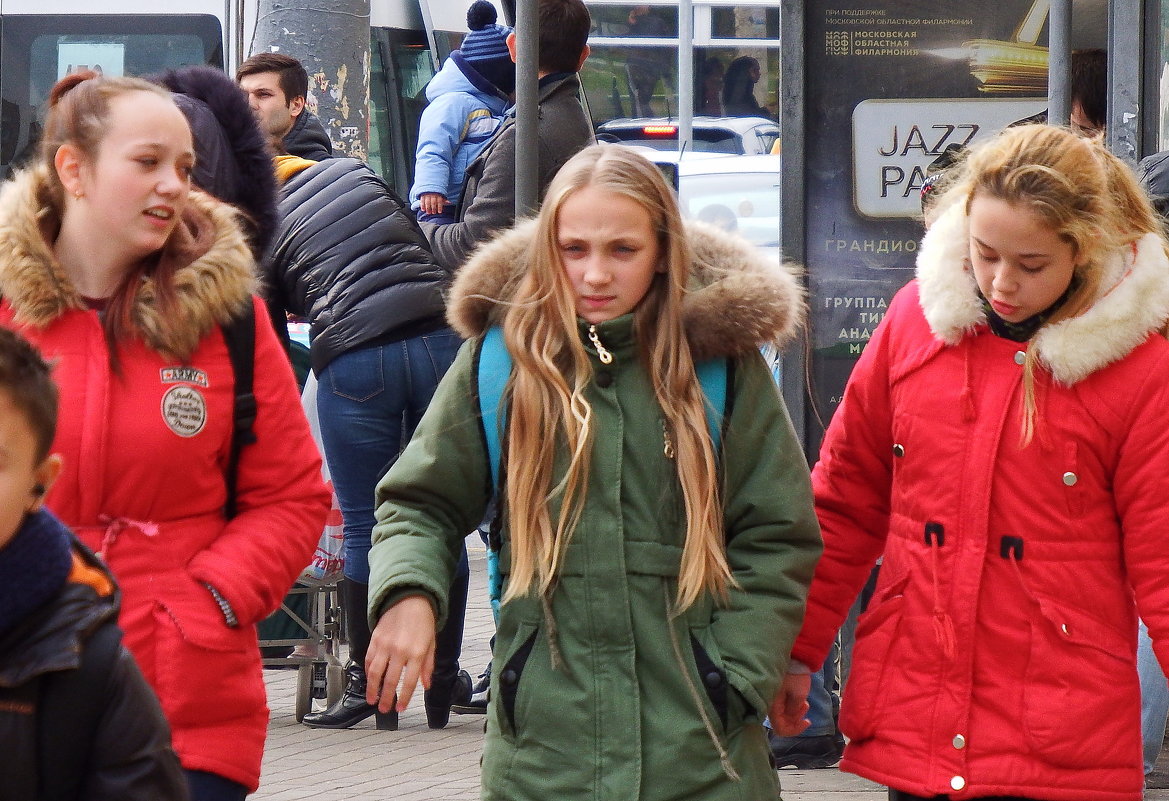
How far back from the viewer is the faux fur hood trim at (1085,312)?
131 inches

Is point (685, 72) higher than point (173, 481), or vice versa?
point (685, 72)

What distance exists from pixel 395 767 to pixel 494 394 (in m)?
2.99

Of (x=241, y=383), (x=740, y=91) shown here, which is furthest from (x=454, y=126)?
(x=740, y=91)

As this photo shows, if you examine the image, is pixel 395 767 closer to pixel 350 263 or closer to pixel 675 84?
pixel 350 263

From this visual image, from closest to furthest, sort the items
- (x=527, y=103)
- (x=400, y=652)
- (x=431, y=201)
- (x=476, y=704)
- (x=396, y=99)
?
(x=400, y=652) < (x=527, y=103) < (x=476, y=704) < (x=431, y=201) < (x=396, y=99)

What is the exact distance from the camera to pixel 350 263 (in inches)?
237

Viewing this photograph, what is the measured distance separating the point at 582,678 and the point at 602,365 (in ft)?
1.80

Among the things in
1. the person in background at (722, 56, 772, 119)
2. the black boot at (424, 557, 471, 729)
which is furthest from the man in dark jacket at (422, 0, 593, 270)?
the person in background at (722, 56, 772, 119)

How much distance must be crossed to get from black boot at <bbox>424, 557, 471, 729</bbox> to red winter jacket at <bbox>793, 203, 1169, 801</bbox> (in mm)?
2878

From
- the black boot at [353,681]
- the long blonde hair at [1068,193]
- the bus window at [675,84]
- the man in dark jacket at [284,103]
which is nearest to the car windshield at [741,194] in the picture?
the man in dark jacket at [284,103]

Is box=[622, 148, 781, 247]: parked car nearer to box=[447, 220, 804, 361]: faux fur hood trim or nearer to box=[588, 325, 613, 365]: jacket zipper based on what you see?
box=[447, 220, 804, 361]: faux fur hood trim

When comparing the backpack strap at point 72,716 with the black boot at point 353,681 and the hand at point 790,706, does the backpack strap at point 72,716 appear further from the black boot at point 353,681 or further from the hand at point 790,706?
the black boot at point 353,681

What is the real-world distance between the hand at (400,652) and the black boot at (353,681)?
325 cm

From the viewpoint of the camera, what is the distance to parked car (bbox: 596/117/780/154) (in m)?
23.2
